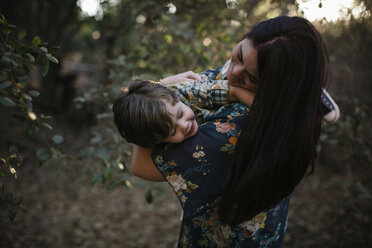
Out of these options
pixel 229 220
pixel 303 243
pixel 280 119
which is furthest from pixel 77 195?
pixel 280 119

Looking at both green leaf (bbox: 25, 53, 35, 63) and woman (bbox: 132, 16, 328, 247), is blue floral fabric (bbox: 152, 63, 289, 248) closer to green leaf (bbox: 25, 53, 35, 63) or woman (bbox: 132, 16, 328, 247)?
woman (bbox: 132, 16, 328, 247)

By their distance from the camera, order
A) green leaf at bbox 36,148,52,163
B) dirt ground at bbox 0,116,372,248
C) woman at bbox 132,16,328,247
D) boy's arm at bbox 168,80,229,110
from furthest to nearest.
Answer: dirt ground at bbox 0,116,372,248
green leaf at bbox 36,148,52,163
boy's arm at bbox 168,80,229,110
woman at bbox 132,16,328,247

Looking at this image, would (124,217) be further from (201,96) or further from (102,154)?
(201,96)

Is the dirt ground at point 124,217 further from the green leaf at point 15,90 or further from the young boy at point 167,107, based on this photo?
the green leaf at point 15,90

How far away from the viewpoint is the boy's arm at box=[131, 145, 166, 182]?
1.18 m

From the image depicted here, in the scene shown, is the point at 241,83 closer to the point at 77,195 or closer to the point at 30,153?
the point at 77,195

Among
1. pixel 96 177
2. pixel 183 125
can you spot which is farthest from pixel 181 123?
pixel 96 177

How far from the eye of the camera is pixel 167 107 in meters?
1.13

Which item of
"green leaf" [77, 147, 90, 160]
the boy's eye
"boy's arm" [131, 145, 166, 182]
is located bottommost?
"green leaf" [77, 147, 90, 160]

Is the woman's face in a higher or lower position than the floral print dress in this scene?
higher

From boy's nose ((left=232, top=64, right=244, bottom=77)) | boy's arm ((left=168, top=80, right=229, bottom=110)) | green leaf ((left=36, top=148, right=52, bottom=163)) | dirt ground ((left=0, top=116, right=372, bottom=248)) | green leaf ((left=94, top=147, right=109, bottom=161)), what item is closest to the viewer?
boy's nose ((left=232, top=64, right=244, bottom=77))

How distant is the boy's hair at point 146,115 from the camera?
3.58 feet

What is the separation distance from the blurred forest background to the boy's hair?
1.15 ft

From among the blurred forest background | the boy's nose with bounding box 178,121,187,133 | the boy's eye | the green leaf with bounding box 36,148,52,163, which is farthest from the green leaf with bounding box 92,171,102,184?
the boy's eye
